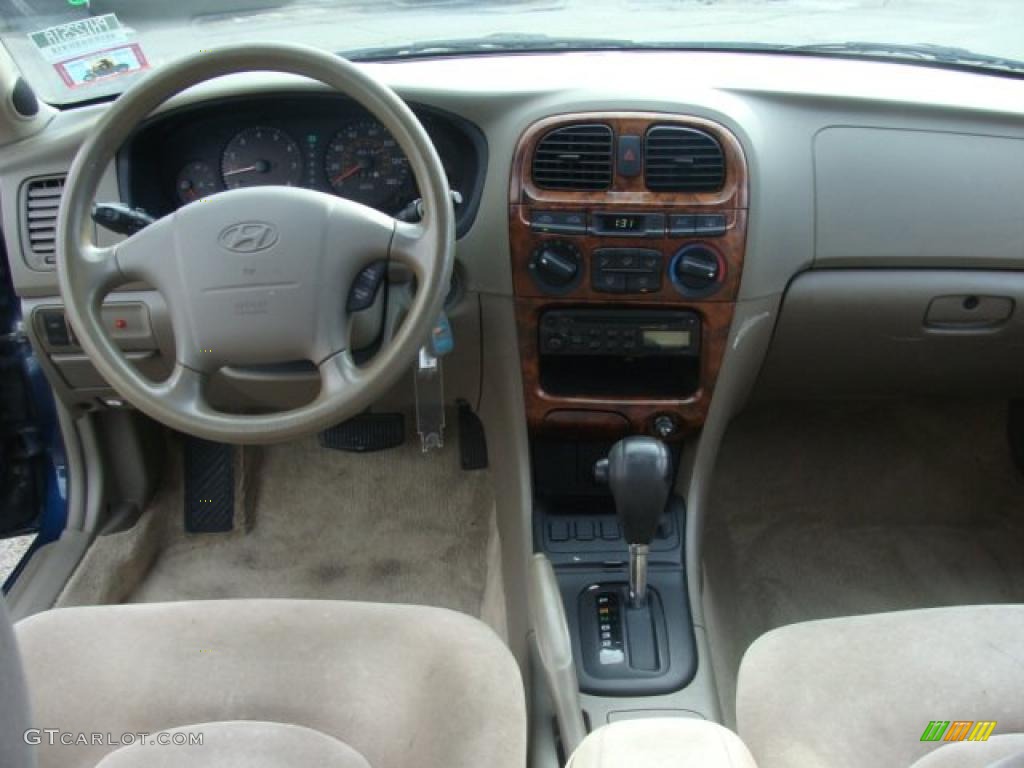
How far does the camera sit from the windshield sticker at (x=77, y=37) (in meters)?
1.72

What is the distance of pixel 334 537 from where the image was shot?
2.42 m

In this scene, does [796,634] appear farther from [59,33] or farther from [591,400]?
[59,33]

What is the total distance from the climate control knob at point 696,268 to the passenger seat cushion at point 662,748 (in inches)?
31.6

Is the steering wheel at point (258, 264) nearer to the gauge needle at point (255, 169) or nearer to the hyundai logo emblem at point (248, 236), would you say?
the hyundai logo emblem at point (248, 236)

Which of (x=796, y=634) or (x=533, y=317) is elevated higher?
(x=533, y=317)

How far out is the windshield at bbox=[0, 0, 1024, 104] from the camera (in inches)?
72.2

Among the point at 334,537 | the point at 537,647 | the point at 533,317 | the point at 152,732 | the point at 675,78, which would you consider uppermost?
the point at 675,78

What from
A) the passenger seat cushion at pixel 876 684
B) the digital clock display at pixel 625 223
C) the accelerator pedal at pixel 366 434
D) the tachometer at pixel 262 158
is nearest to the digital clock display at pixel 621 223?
the digital clock display at pixel 625 223

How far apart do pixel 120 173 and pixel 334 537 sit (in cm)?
102

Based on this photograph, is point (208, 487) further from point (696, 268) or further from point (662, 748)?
point (662, 748)

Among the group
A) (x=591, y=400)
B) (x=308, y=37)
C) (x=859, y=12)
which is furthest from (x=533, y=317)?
(x=859, y=12)

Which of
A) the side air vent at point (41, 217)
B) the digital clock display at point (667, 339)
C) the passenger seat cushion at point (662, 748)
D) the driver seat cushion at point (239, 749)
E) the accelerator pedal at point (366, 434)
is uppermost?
the side air vent at point (41, 217)

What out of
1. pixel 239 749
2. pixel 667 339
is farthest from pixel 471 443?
pixel 239 749

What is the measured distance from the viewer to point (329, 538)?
2.42 metres
